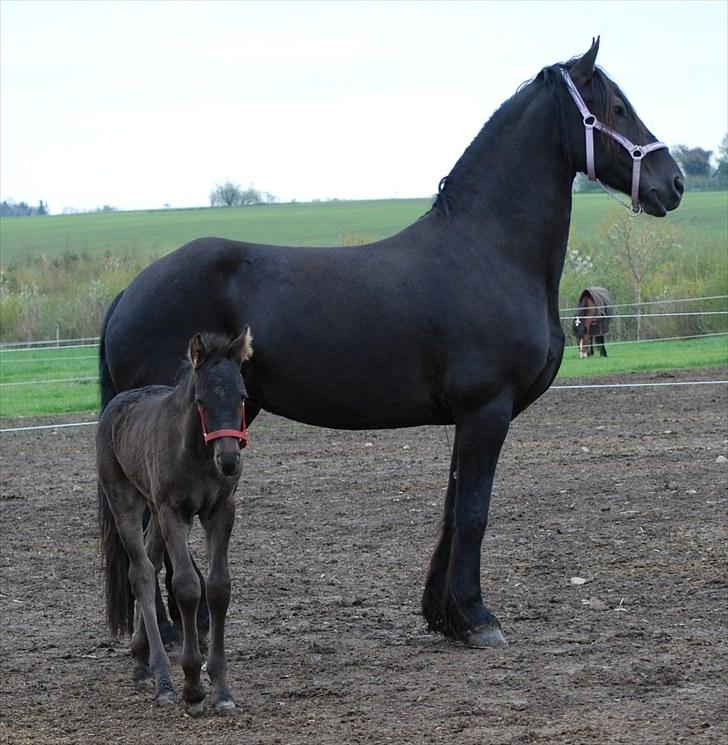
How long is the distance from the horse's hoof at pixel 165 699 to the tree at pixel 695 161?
7262 centimetres

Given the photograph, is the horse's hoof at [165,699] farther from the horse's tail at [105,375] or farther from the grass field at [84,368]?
the grass field at [84,368]

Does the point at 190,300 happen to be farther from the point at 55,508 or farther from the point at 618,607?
the point at 55,508

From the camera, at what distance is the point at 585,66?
5691 mm

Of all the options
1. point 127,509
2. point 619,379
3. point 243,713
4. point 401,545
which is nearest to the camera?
point 243,713

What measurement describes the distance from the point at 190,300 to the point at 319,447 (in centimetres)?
669

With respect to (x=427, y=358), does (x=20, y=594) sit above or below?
below

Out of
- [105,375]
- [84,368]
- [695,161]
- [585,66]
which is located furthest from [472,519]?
[695,161]

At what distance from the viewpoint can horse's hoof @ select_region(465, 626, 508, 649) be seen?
5.54m

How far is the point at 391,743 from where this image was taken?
4203mm

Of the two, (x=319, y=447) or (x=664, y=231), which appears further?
(x=664, y=231)

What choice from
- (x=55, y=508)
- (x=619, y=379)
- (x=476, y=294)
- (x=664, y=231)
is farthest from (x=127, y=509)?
(x=664, y=231)

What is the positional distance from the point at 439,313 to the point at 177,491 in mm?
1529

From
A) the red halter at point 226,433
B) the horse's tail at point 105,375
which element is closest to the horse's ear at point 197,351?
the red halter at point 226,433

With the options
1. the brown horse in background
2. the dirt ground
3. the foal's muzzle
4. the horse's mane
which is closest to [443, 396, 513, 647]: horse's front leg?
the dirt ground
